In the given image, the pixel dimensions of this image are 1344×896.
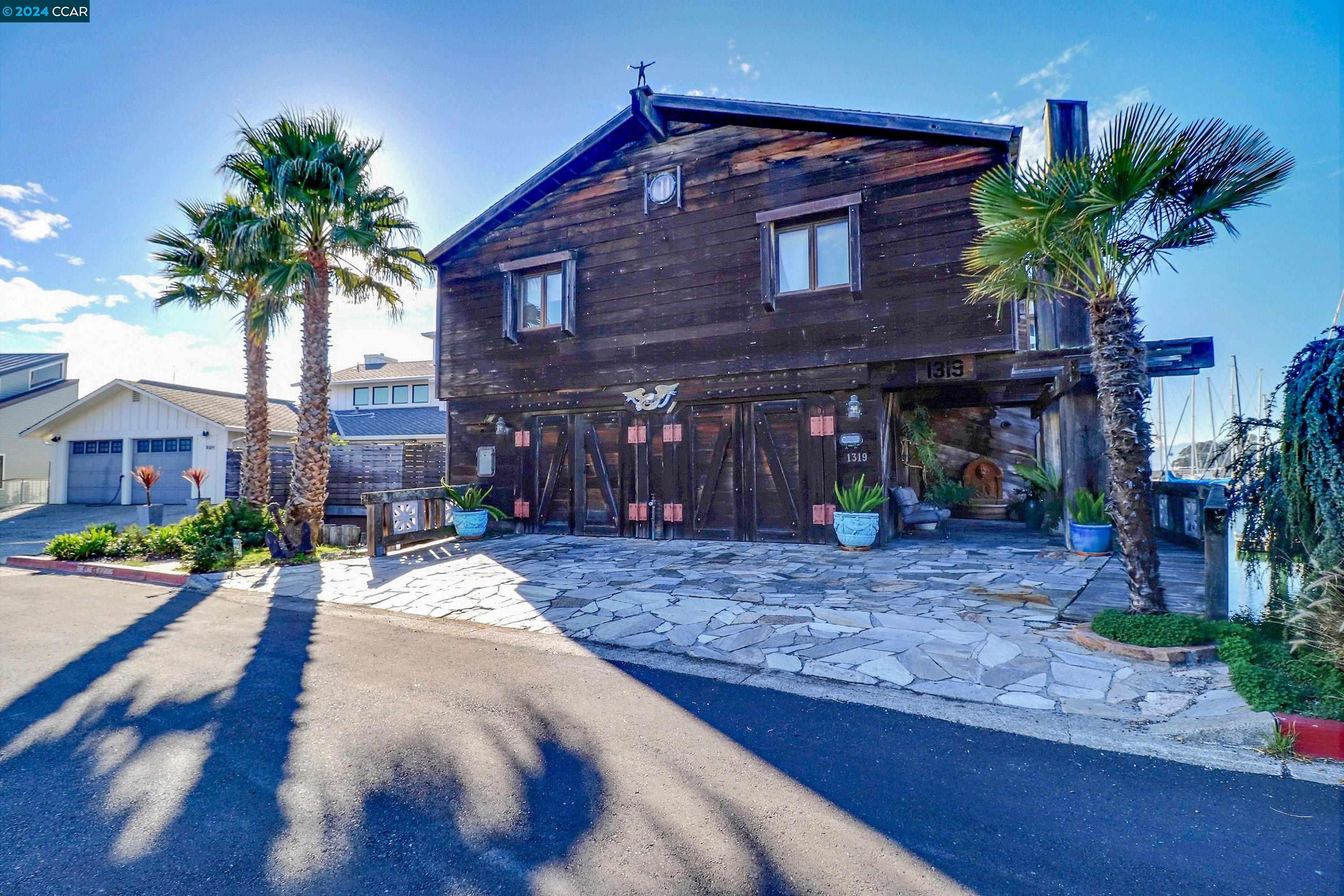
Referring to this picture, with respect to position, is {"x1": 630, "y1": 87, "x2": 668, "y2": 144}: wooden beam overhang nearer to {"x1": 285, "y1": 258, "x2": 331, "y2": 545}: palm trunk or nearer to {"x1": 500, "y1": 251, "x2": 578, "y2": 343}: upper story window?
{"x1": 500, "y1": 251, "x2": 578, "y2": 343}: upper story window

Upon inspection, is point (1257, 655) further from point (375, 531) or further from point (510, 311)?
point (510, 311)

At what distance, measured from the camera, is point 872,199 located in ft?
30.4

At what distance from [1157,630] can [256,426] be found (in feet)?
46.5

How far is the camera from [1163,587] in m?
5.15

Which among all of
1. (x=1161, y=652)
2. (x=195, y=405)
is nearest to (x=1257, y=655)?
(x=1161, y=652)

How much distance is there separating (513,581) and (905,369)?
6745mm

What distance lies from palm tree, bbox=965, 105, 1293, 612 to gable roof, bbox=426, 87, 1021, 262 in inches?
178

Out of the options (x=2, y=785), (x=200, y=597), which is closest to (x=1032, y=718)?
(x=2, y=785)

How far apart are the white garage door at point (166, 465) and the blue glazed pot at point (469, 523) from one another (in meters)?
15.1

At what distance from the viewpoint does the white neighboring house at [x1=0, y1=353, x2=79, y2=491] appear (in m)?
24.5

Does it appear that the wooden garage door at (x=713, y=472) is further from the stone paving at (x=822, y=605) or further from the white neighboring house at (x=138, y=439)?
the white neighboring house at (x=138, y=439)

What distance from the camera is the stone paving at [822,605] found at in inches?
150

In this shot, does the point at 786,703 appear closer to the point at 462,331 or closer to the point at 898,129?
the point at 898,129

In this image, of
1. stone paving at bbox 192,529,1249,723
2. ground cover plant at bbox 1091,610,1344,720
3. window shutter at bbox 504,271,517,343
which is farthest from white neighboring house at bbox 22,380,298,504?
ground cover plant at bbox 1091,610,1344,720
